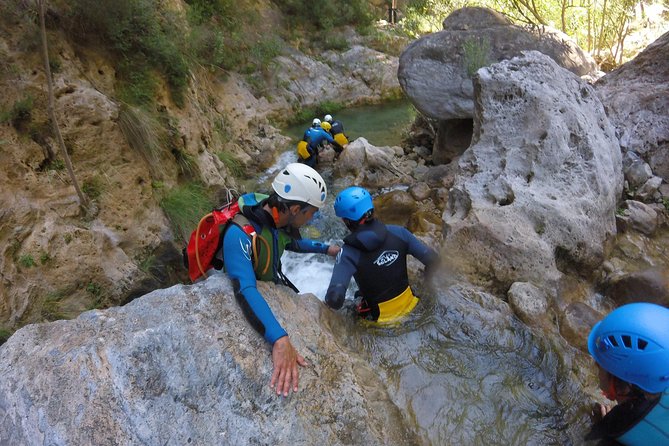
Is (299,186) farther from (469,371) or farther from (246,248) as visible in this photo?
(469,371)

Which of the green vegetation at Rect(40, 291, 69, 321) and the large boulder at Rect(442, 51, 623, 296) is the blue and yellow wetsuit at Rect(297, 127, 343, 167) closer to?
the large boulder at Rect(442, 51, 623, 296)

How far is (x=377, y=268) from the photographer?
10.6ft

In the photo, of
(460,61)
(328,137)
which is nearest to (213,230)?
(460,61)

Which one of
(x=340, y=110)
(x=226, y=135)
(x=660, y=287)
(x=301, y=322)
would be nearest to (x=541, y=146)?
(x=660, y=287)

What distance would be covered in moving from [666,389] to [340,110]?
52.6 feet

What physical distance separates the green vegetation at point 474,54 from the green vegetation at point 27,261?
7.42 meters

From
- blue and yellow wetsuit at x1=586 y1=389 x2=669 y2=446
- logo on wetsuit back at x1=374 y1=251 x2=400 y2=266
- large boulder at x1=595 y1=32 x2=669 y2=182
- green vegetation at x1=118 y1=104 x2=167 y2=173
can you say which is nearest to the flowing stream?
logo on wetsuit back at x1=374 y1=251 x2=400 y2=266

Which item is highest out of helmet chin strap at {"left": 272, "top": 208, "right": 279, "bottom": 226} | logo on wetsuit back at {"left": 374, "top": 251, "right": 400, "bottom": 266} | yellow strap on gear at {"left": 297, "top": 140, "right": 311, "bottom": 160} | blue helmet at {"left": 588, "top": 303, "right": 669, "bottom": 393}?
blue helmet at {"left": 588, "top": 303, "right": 669, "bottom": 393}

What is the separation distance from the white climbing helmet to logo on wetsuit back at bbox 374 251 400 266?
2.77ft

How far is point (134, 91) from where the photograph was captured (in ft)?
19.0

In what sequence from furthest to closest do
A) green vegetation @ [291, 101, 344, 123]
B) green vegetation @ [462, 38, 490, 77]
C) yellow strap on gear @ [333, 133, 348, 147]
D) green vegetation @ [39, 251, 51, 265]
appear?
green vegetation @ [291, 101, 344, 123], yellow strap on gear @ [333, 133, 348, 147], green vegetation @ [462, 38, 490, 77], green vegetation @ [39, 251, 51, 265]

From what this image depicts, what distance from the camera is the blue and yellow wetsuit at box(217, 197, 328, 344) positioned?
217 centimetres

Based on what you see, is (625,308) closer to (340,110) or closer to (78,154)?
(78,154)

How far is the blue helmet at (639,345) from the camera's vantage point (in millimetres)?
1630
